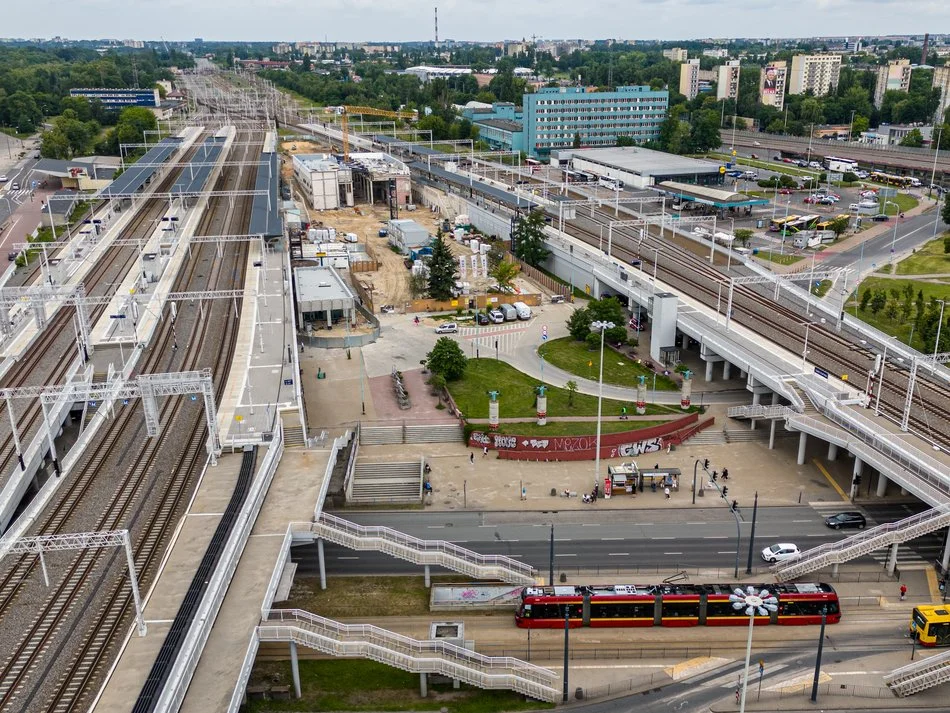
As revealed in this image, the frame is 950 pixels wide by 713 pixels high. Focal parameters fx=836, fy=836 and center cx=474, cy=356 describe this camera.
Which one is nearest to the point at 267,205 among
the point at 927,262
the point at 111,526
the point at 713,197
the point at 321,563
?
the point at 713,197

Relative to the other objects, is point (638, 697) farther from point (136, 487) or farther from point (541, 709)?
point (136, 487)

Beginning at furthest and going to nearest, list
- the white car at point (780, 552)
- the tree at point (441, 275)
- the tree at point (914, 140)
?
the tree at point (914, 140) < the tree at point (441, 275) < the white car at point (780, 552)

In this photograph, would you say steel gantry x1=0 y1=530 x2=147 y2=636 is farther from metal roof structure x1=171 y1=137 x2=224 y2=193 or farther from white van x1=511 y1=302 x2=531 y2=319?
metal roof structure x1=171 y1=137 x2=224 y2=193

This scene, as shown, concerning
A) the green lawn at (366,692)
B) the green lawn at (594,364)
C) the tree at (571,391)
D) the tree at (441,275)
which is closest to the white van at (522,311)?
the green lawn at (594,364)

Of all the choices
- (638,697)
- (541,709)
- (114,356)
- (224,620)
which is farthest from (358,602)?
(114,356)

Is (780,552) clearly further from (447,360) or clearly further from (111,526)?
(111,526)

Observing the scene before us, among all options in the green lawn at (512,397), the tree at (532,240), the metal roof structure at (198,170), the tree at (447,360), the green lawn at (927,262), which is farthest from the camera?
the metal roof structure at (198,170)

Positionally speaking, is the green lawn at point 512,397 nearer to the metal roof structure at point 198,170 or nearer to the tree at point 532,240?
the tree at point 532,240
